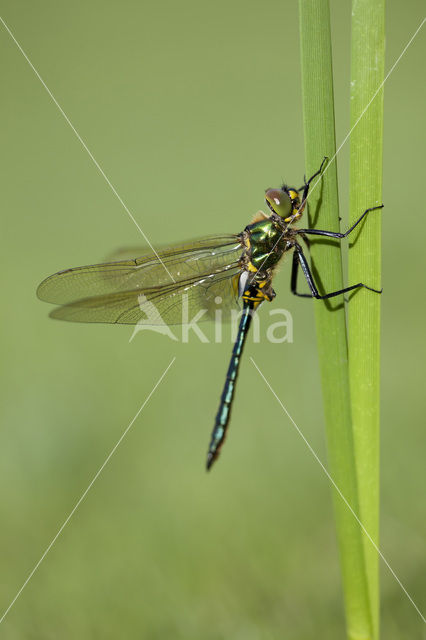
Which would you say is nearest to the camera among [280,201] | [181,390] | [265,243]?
[280,201]

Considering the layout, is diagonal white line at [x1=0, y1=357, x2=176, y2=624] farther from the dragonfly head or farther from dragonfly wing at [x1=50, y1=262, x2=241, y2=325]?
the dragonfly head

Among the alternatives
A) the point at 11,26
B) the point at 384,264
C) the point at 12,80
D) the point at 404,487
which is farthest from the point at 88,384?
the point at 11,26

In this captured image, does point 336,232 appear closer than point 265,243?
Yes

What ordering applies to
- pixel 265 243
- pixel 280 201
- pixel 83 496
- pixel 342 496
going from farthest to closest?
1. pixel 83 496
2. pixel 265 243
3. pixel 280 201
4. pixel 342 496

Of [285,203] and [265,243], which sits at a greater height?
[285,203]

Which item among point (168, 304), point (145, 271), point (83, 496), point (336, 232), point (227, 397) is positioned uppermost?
point (336, 232)

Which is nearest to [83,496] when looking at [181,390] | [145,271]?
[181,390]

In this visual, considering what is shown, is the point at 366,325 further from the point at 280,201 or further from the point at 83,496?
the point at 83,496
